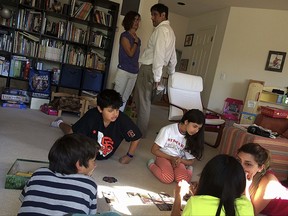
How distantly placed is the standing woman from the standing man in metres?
0.14

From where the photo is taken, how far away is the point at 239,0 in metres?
5.07

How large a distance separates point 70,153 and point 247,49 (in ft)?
16.4

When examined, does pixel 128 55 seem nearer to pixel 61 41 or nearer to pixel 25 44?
pixel 61 41

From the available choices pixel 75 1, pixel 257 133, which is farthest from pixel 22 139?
pixel 75 1

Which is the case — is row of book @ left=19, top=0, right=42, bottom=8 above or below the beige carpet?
above

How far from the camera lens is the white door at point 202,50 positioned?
19.9 feet

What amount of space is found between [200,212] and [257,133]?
6.20 ft

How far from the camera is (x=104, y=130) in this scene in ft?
8.07

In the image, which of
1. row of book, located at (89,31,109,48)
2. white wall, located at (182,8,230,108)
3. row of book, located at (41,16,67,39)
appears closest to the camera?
row of book, located at (41,16,67,39)

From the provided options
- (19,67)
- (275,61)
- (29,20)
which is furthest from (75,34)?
(275,61)

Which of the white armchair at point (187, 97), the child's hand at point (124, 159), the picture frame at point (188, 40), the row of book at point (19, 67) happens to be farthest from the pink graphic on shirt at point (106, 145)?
the picture frame at point (188, 40)

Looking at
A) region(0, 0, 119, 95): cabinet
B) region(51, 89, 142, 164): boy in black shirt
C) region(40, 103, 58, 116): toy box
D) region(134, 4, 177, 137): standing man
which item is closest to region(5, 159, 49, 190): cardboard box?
region(51, 89, 142, 164): boy in black shirt

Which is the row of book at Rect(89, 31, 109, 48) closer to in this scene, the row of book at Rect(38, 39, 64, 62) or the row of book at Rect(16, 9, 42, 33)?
the row of book at Rect(38, 39, 64, 62)

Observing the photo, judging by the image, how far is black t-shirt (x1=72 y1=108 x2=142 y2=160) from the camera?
242cm
